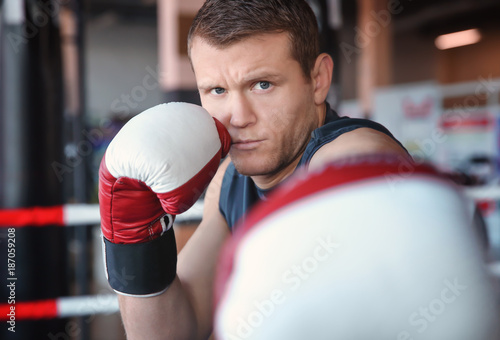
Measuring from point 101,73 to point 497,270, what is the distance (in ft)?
20.0

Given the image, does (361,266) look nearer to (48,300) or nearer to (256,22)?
(256,22)

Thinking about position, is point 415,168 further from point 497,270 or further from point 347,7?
point 347,7

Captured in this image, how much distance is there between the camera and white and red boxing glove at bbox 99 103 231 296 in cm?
61

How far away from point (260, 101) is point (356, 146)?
190 millimetres

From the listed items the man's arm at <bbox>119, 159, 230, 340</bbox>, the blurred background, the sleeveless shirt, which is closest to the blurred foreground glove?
the blurred background

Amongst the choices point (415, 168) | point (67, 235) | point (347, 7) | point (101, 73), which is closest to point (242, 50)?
point (415, 168)

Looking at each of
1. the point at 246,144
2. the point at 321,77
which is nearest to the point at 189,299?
the point at 246,144

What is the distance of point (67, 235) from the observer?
4.49 ft

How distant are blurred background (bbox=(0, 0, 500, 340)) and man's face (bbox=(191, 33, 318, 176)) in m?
0.24

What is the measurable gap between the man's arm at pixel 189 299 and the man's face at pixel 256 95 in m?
0.27

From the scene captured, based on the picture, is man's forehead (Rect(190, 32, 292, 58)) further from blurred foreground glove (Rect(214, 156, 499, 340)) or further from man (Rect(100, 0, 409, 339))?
blurred foreground glove (Rect(214, 156, 499, 340))

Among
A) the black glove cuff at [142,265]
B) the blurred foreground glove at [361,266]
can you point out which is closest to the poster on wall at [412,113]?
the black glove cuff at [142,265]

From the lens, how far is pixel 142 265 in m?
0.73

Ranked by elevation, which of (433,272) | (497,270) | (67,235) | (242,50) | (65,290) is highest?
(242,50)
